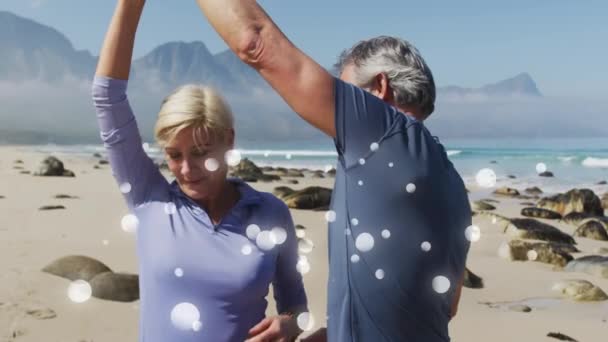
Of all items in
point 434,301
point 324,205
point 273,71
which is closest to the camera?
point 273,71

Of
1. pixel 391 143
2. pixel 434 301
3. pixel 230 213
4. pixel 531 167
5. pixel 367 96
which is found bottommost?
pixel 531 167

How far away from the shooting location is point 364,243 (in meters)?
2.04

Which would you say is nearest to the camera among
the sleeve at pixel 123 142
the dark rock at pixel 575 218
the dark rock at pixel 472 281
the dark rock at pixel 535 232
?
the sleeve at pixel 123 142

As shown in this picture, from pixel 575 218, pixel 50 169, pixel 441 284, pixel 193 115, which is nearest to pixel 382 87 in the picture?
pixel 441 284

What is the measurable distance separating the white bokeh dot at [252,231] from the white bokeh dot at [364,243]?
876 mm

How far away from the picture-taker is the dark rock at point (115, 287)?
699 centimetres

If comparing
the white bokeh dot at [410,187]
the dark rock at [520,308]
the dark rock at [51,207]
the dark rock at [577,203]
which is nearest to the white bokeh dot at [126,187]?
the white bokeh dot at [410,187]

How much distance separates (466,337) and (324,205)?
8570 millimetres

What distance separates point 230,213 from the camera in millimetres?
2891

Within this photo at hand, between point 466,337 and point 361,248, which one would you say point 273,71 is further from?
point 466,337

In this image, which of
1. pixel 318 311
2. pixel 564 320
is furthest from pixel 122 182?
pixel 564 320

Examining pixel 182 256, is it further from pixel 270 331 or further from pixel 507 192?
pixel 507 192

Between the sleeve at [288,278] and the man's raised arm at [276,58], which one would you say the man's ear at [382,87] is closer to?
the man's raised arm at [276,58]

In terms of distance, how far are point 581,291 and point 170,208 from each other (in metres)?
6.91
